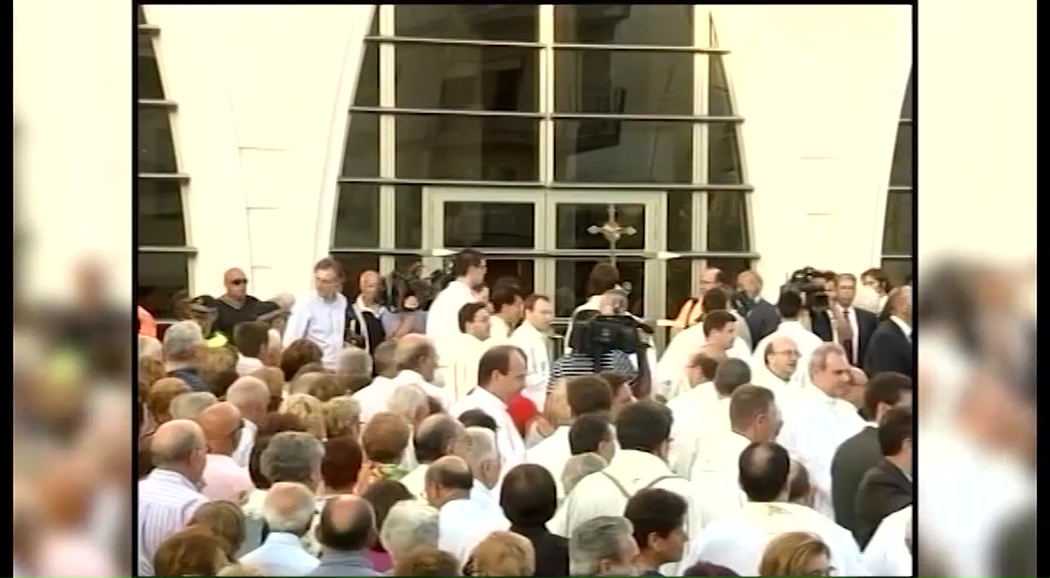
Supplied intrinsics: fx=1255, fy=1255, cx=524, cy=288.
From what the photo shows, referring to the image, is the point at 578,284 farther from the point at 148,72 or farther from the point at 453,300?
the point at 148,72

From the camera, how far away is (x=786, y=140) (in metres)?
3.61

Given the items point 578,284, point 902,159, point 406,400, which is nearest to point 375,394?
point 406,400

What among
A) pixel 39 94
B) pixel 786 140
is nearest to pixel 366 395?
pixel 39 94

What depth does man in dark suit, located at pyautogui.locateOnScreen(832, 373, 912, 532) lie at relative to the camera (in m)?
3.50

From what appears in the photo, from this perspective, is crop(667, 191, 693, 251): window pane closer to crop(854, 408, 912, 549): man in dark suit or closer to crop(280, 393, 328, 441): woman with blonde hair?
crop(854, 408, 912, 549): man in dark suit

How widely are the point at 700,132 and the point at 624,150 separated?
223mm

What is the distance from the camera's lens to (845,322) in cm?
357

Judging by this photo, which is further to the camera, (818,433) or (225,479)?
(818,433)

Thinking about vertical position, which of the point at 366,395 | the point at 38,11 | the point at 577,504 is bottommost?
the point at 577,504

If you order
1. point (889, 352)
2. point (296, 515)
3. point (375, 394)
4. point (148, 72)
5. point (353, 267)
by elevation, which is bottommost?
point (296, 515)

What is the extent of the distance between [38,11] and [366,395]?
131 centimetres

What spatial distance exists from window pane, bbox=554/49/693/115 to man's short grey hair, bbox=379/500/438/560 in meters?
1.19

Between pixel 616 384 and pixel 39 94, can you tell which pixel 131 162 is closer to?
pixel 39 94

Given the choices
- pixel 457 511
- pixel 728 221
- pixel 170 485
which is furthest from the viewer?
pixel 728 221
